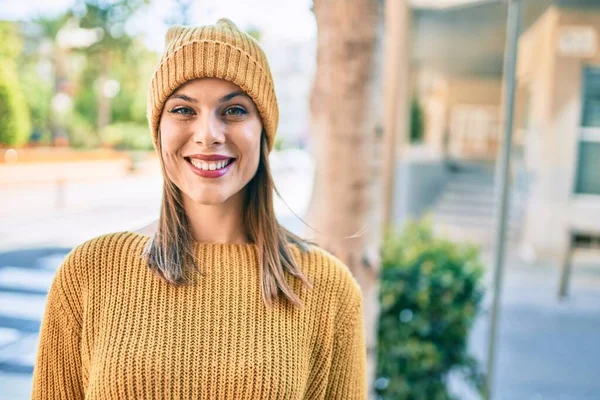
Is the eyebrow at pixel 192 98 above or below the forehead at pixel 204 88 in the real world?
below

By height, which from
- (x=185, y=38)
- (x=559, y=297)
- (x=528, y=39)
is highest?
(x=528, y=39)

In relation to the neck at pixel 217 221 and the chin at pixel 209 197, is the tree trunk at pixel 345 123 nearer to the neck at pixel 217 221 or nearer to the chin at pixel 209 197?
the neck at pixel 217 221

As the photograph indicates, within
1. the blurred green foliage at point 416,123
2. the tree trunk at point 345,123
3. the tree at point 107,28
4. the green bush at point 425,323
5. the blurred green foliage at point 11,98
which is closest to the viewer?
the tree trunk at point 345,123

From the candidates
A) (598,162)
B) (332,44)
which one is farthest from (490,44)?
(332,44)

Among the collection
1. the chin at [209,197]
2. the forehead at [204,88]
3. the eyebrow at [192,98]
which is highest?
the forehead at [204,88]

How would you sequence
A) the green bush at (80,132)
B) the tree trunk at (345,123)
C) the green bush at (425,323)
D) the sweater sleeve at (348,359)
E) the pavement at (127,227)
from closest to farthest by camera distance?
1. the sweater sleeve at (348,359)
2. the tree trunk at (345,123)
3. the pavement at (127,227)
4. the green bush at (425,323)
5. the green bush at (80,132)

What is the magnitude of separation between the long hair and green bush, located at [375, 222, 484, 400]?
195 centimetres

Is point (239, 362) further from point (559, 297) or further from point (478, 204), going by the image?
point (478, 204)

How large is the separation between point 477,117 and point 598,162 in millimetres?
9962

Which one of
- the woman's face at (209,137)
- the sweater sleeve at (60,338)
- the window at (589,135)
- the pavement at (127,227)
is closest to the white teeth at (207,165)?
the woman's face at (209,137)

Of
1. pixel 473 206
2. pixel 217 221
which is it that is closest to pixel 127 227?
pixel 217 221

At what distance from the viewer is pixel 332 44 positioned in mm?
2115

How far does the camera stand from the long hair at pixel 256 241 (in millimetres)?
1352

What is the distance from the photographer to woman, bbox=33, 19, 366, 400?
4.18 feet
